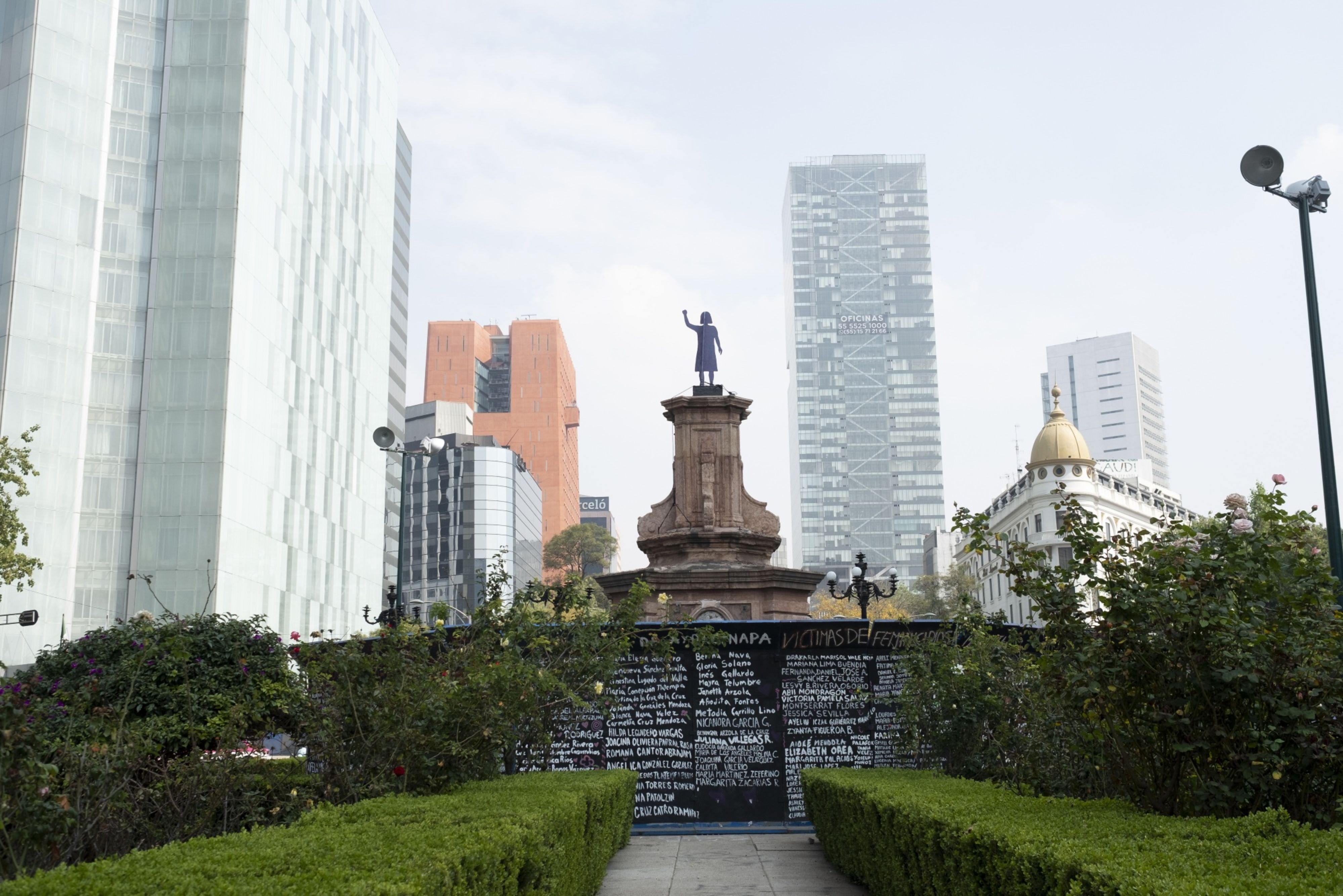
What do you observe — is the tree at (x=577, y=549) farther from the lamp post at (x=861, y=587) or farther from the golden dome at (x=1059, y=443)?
the lamp post at (x=861, y=587)

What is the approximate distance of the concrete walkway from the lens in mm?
11078

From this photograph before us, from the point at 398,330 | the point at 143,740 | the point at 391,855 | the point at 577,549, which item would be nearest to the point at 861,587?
the point at 143,740

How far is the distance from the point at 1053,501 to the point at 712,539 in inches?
2081

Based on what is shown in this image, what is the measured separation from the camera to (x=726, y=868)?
12.5 meters

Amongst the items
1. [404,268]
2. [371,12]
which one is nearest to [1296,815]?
[371,12]

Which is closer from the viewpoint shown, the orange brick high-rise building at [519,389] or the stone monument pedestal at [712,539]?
the stone monument pedestal at [712,539]

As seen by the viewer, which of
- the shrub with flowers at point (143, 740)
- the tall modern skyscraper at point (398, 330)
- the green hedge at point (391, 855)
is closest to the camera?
the green hedge at point (391, 855)

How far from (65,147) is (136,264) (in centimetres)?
499

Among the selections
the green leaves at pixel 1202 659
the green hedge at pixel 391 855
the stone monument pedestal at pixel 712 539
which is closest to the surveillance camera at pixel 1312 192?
the green leaves at pixel 1202 659

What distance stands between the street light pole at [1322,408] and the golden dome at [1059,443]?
2310 inches

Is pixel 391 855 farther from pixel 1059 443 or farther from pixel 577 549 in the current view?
pixel 577 549

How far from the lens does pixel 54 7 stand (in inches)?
1875

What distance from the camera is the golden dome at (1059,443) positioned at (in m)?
70.4

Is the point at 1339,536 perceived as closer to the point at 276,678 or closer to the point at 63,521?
the point at 276,678
